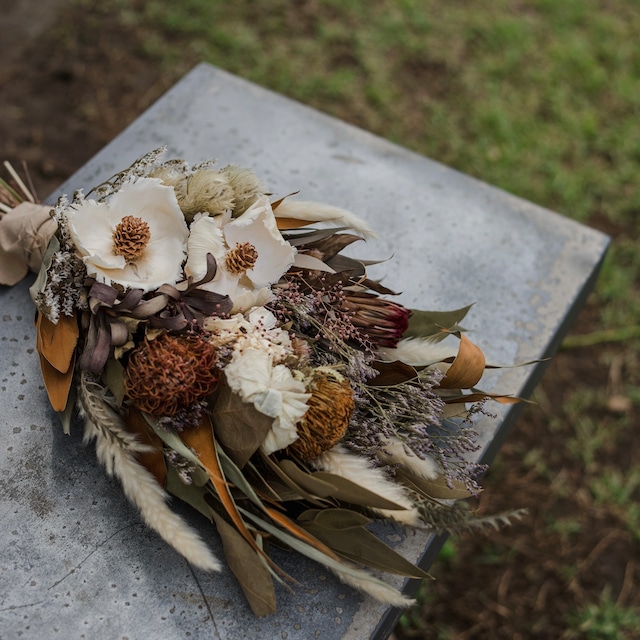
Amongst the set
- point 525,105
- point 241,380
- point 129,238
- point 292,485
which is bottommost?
point 525,105

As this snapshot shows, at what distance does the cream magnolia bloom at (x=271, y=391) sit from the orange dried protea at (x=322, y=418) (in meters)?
0.02

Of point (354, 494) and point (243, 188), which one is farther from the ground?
point (243, 188)

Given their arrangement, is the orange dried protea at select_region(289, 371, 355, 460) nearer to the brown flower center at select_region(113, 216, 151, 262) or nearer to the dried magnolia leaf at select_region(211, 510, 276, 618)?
the dried magnolia leaf at select_region(211, 510, 276, 618)

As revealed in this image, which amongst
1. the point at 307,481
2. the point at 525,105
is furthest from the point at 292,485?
the point at 525,105

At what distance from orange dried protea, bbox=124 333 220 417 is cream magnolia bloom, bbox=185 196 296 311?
0.32 feet

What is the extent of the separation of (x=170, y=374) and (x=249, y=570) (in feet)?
0.96

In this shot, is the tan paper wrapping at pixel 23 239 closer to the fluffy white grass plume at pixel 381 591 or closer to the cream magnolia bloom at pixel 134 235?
the cream magnolia bloom at pixel 134 235

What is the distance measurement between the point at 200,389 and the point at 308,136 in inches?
36.1

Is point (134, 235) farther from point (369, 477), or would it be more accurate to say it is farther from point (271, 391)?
point (369, 477)

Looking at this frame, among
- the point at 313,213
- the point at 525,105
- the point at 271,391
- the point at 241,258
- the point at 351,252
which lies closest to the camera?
the point at 271,391

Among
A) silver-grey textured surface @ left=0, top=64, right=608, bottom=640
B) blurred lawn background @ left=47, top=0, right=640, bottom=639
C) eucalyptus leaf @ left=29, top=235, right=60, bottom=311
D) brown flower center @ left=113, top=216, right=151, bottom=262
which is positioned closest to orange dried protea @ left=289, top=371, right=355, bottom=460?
silver-grey textured surface @ left=0, top=64, right=608, bottom=640

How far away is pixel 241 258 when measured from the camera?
3.51 ft

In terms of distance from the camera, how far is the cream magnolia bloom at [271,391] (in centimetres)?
97

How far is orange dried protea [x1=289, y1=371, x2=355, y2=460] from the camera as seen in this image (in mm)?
1005
